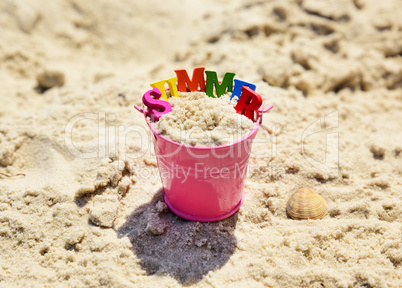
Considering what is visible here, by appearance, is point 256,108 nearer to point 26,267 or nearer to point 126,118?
point 126,118

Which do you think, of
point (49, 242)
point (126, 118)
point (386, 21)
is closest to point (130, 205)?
point (49, 242)

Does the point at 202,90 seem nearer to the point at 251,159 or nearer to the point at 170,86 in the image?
the point at 170,86

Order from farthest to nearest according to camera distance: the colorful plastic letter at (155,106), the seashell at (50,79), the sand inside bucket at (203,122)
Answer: the seashell at (50,79)
the colorful plastic letter at (155,106)
the sand inside bucket at (203,122)

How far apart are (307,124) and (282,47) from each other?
Answer: 3.74 ft

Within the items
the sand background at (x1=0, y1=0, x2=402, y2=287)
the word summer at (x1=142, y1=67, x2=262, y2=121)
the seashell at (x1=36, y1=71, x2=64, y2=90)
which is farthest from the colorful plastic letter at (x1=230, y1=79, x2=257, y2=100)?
the seashell at (x1=36, y1=71, x2=64, y2=90)

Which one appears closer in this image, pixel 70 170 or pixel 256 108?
pixel 256 108

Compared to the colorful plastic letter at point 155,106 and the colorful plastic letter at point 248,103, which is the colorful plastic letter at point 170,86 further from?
the colorful plastic letter at point 248,103

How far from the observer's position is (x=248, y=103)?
1.82m

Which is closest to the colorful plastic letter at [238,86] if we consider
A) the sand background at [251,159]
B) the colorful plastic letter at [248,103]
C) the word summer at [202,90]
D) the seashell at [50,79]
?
the word summer at [202,90]

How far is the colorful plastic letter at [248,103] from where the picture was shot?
1.76 metres

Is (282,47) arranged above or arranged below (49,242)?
above

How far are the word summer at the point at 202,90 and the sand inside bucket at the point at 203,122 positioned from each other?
57 millimetres

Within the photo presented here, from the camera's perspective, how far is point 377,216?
2064 millimetres

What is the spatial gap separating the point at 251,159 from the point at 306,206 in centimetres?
52
